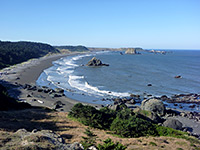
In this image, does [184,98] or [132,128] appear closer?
[132,128]

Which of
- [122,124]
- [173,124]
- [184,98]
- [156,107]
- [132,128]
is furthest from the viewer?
[184,98]

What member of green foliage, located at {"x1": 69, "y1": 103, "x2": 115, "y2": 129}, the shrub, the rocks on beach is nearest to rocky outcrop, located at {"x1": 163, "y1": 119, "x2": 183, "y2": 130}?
the shrub

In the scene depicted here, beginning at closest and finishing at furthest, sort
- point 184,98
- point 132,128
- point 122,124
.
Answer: point 132,128, point 122,124, point 184,98

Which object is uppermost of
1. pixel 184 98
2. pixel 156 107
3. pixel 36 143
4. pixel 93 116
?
pixel 36 143

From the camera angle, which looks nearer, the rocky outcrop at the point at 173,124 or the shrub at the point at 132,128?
the shrub at the point at 132,128

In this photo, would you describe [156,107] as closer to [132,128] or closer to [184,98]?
[184,98]

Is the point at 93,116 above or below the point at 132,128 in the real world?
above

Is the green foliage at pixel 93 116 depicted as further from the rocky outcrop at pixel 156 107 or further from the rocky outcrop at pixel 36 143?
the rocky outcrop at pixel 36 143

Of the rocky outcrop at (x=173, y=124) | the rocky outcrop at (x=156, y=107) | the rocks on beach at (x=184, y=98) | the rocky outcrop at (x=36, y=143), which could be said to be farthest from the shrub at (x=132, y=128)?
the rocks on beach at (x=184, y=98)

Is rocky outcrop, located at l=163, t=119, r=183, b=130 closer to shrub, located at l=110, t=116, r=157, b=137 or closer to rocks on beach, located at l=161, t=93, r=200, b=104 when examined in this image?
shrub, located at l=110, t=116, r=157, b=137

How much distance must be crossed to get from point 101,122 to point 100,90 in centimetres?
3002

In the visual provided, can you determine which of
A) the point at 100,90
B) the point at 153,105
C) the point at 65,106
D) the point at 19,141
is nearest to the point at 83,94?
the point at 100,90

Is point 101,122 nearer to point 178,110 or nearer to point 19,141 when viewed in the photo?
point 19,141

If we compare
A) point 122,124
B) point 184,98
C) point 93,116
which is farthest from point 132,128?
point 184,98
